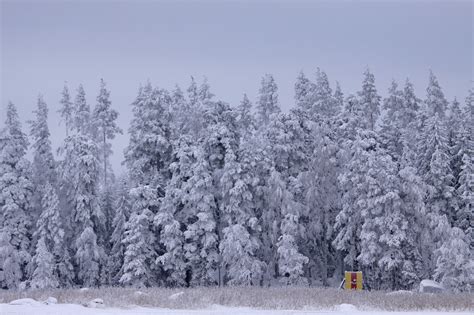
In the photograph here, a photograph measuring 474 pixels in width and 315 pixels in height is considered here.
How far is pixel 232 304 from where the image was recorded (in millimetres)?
23125

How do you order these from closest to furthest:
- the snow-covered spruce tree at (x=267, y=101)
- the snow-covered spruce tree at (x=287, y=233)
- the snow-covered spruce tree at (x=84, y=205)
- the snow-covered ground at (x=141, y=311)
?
the snow-covered ground at (x=141, y=311), the snow-covered spruce tree at (x=287, y=233), the snow-covered spruce tree at (x=84, y=205), the snow-covered spruce tree at (x=267, y=101)

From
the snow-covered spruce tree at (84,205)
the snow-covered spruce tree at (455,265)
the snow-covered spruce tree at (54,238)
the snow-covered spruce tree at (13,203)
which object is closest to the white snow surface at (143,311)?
the snow-covered spruce tree at (455,265)

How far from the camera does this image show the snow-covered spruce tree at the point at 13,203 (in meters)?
45.2

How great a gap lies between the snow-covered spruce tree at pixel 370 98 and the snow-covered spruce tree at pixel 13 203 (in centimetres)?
3126

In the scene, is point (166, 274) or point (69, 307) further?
point (166, 274)

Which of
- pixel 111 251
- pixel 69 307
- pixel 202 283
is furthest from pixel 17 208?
pixel 69 307

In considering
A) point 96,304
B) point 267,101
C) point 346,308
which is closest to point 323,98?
point 267,101

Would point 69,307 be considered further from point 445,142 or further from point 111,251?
point 445,142

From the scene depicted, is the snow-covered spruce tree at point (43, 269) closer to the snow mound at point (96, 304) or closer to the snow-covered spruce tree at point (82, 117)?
the snow-covered spruce tree at point (82, 117)

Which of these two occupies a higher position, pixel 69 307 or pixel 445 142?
pixel 445 142

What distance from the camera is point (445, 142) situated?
151 feet

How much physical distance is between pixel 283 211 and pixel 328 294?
1752 centimetres

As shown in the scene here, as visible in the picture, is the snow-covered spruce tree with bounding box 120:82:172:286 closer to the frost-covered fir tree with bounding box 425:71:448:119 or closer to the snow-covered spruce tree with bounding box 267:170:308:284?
the snow-covered spruce tree with bounding box 267:170:308:284

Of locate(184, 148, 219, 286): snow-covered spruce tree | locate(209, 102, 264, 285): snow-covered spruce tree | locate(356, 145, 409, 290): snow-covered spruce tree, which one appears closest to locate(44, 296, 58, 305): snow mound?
locate(209, 102, 264, 285): snow-covered spruce tree
